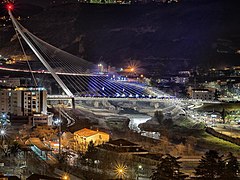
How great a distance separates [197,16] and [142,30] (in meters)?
4.00

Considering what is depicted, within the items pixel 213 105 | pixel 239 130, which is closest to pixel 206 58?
pixel 213 105

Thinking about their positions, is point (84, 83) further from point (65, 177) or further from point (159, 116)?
point (65, 177)

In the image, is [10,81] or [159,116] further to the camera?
[10,81]

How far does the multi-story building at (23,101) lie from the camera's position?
17.1 meters

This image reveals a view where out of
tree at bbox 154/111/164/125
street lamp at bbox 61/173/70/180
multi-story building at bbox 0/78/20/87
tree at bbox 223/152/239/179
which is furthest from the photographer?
multi-story building at bbox 0/78/20/87

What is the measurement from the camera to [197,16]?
40531mm

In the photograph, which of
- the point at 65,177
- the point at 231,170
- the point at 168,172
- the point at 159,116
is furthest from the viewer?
the point at 159,116

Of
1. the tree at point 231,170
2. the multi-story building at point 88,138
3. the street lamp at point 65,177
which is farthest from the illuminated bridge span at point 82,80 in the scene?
the tree at point 231,170

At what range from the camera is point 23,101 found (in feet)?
56.4

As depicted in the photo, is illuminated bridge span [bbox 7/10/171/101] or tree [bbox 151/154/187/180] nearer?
tree [bbox 151/154/187/180]

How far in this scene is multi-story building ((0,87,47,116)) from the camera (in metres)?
17.1

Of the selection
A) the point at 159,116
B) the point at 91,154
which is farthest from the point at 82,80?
the point at 91,154

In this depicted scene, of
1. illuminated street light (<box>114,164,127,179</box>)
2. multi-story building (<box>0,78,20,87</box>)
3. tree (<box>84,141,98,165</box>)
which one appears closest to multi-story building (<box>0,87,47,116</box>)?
multi-story building (<box>0,78,20,87</box>)

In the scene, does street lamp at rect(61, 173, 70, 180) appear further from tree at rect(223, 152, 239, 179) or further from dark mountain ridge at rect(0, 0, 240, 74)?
dark mountain ridge at rect(0, 0, 240, 74)
